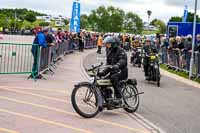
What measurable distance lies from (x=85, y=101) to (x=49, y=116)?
802mm

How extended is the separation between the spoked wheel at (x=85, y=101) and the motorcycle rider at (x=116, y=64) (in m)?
0.53

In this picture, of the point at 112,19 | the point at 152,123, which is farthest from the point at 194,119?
the point at 112,19

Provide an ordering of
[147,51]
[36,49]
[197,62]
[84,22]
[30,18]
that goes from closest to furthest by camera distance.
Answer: [36,49]
[147,51]
[197,62]
[84,22]
[30,18]

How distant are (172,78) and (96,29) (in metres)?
72.0

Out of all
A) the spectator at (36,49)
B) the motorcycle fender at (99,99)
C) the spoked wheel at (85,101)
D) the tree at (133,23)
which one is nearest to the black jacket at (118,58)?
the motorcycle fender at (99,99)

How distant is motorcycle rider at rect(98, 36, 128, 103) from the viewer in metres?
10.2

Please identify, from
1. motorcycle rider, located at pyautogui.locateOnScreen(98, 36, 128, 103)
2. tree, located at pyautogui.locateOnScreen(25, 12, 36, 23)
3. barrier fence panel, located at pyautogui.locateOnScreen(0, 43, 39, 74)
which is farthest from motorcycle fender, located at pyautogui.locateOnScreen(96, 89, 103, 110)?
tree, located at pyautogui.locateOnScreen(25, 12, 36, 23)

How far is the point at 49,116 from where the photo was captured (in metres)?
9.72

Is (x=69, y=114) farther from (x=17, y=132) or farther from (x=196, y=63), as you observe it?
(x=196, y=63)

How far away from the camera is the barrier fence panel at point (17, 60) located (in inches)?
677

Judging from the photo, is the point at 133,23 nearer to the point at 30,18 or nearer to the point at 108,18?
the point at 108,18

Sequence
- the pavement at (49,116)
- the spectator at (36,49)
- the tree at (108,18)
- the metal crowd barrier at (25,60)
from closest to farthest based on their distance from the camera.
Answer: the pavement at (49,116)
the spectator at (36,49)
the metal crowd barrier at (25,60)
the tree at (108,18)

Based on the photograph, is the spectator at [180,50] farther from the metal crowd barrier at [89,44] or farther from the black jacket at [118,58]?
the metal crowd barrier at [89,44]

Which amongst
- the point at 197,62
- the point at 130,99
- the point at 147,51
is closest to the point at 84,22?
the point at 197,62
